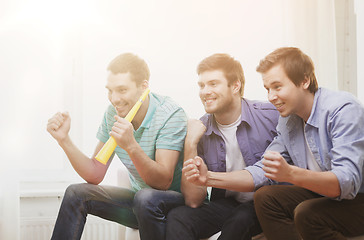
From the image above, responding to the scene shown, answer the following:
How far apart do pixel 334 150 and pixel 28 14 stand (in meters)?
1.44

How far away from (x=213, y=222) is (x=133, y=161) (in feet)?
0.99

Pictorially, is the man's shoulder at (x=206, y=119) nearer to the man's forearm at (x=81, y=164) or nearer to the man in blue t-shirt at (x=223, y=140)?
the man in blue t-shirt at (x=223, y=140)

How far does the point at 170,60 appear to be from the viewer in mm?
1801

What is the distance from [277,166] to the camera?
927 millimetres

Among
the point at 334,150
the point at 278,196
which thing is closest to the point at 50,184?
the point at 278,196

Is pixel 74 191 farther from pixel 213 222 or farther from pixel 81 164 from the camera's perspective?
pixel 213 222

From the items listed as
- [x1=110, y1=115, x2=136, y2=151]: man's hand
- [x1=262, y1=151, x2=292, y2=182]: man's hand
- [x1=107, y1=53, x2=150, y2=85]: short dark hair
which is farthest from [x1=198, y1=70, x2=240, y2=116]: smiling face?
[x1=262, y1=151, x2=292, y2=182]: man's hand

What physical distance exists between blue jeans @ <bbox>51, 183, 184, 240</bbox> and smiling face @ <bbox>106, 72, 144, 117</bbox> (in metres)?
0.28

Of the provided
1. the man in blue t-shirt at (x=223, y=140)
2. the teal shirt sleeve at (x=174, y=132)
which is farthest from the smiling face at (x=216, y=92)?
the teal shirt sleeve at (x=174, y=132)

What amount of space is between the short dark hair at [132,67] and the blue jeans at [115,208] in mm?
399

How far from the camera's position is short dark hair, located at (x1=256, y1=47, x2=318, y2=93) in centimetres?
118

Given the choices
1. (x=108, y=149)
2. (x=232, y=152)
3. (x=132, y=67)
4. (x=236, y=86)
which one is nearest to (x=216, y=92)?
(x=236, y=86)

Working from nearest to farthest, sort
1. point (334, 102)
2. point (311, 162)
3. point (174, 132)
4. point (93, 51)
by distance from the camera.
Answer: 1. point (334, 102)
2. point (311, 162)
3. point (174, 132)
4. point (93, 51)

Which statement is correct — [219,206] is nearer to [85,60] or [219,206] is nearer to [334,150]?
[334,150]
